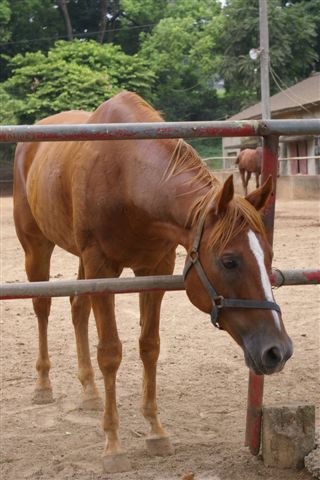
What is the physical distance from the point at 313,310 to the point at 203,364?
1.79m

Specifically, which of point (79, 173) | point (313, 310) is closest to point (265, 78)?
point (313, 310)

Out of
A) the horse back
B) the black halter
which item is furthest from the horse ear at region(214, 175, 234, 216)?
the horse back

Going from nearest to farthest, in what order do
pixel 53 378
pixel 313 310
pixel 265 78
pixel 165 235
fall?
pixel 165 235 < pixel 53 378 < pixel 313 310 < pixel 265 78

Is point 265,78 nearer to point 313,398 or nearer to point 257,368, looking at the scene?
point 313,398

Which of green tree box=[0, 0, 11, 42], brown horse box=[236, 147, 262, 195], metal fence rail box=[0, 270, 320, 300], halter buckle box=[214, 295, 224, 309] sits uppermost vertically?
green tree box=[0, 0, 11, 42]

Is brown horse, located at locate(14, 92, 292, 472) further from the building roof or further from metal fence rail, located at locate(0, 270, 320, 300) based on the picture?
the building roof

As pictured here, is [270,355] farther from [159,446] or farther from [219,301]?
[159,446]

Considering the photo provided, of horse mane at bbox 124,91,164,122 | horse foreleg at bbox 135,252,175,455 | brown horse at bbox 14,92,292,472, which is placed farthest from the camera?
horse foreleg at bbox 135,252,175,455

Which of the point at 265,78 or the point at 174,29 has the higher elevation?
the point at 174,29

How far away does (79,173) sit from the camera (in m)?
3.69

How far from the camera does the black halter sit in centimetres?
266

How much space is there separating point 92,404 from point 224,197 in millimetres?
2337

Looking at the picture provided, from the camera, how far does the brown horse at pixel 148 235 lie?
8.87 ft

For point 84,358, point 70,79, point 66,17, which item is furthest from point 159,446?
point 66,17
